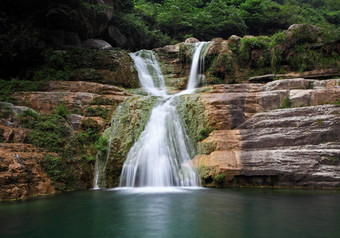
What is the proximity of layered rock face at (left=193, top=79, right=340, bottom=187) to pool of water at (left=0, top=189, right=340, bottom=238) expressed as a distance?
33.3 inches

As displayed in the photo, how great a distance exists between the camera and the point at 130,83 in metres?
16.0

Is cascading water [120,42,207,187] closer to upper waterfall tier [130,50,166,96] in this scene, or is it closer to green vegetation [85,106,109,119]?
green vegetation [85,106,109,119]

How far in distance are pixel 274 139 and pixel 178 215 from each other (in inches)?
209

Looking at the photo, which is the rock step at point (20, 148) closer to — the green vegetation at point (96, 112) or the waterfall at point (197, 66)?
the green vegetation at point (96, 112)

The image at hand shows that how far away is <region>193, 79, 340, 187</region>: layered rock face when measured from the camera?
27.9 ft

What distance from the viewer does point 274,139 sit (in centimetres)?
942

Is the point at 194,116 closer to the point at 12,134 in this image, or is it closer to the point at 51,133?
the point at 51,133

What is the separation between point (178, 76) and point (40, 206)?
13.5 metres

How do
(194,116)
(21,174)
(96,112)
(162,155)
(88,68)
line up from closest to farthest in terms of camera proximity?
(21,174) → (162,155) → (194,116) → (96,112) → (88,68)

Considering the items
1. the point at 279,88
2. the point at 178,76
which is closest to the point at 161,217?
the point at 279,88

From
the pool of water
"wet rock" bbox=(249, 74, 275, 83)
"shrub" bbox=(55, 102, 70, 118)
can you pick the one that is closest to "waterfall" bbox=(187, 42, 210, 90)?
"wet rock" bbox=(249, 74, 275, 83)

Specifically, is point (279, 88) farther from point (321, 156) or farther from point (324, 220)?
point (324, 220)

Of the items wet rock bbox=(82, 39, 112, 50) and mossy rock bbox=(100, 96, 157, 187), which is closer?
mossy rock bbox=(100, 96, 157, 187)

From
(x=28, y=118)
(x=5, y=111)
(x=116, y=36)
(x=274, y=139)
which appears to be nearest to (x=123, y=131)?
(x=28, y=118)
